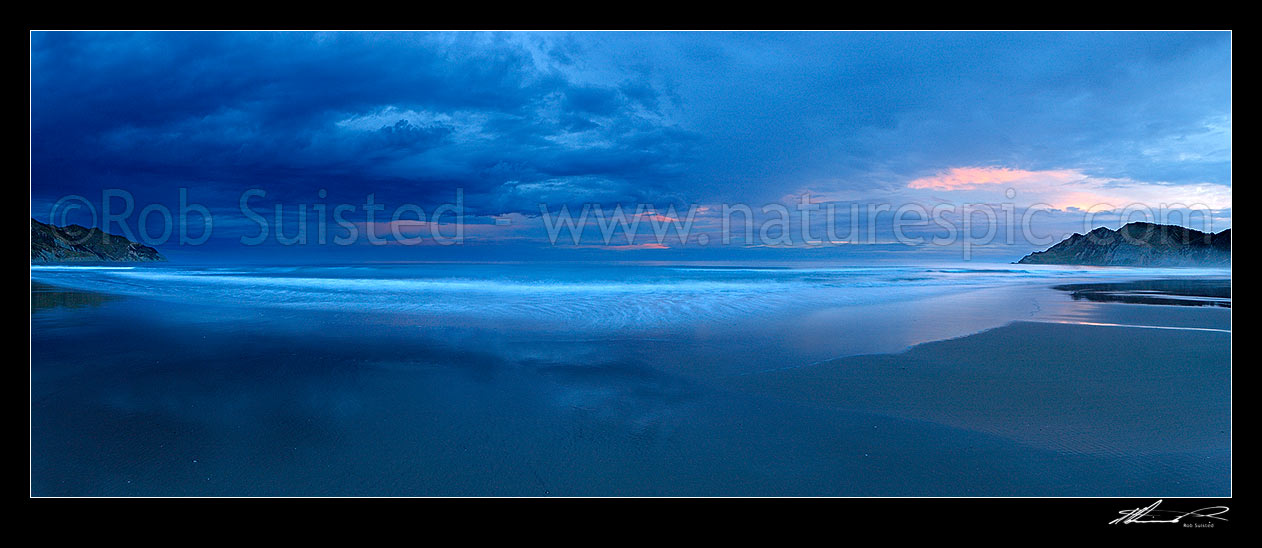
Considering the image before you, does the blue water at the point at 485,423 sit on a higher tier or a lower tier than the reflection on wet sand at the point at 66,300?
lower

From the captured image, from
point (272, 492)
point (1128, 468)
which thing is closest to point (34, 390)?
point (272, 492)

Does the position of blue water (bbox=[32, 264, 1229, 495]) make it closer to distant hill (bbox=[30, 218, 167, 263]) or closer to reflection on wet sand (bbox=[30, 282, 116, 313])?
reflection on wet sand (bbox=[30, 282, 116, 313])
